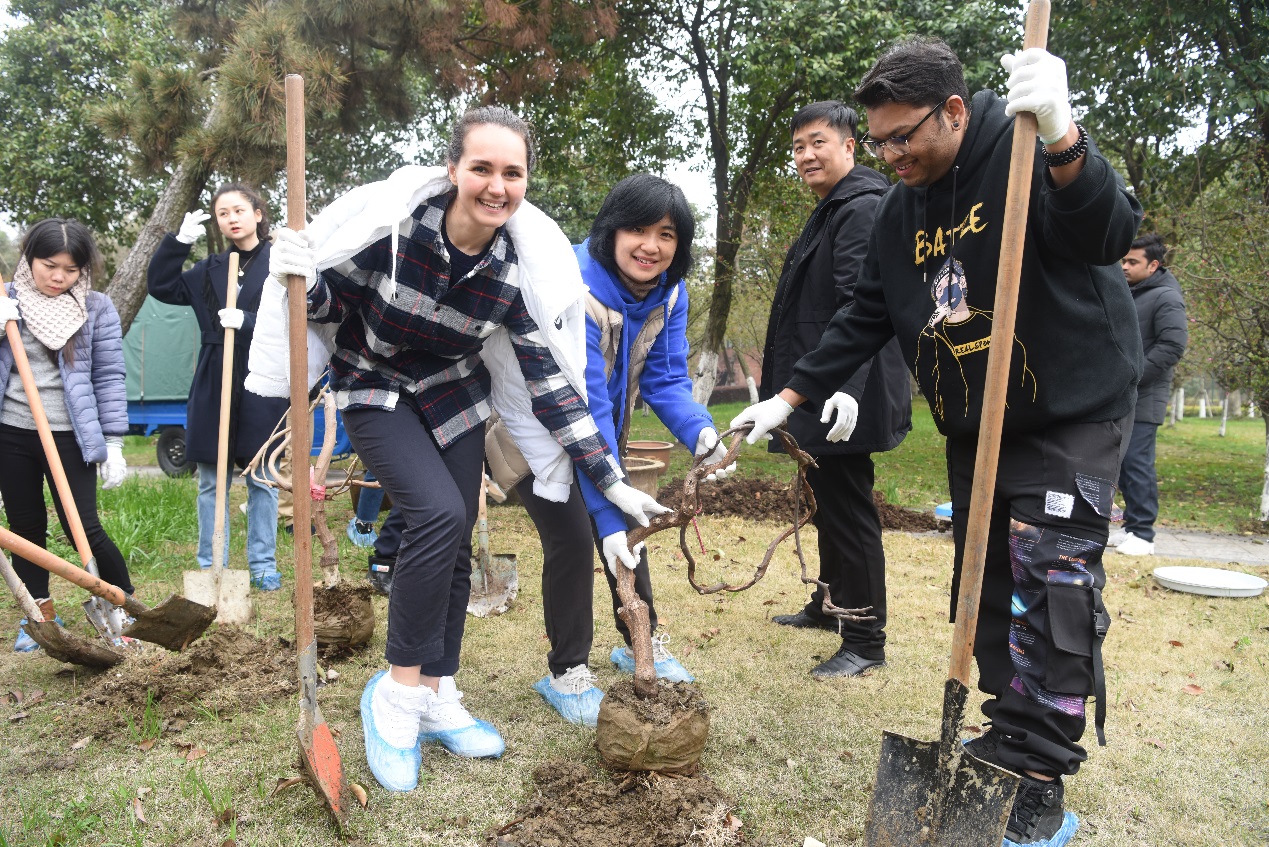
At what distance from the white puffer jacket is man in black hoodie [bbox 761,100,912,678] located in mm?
1000

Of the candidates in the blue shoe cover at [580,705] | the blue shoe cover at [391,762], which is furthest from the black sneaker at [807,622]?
the blue shoe cover at [391,762]

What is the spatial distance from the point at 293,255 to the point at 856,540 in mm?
2302

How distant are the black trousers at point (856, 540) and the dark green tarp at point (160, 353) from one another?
933 cm

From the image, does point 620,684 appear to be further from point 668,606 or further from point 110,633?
point 110,633

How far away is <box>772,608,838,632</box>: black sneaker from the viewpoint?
3.81 meters

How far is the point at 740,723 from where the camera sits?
284cm

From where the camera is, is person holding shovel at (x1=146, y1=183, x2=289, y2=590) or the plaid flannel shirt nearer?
the plaid flannel shirt

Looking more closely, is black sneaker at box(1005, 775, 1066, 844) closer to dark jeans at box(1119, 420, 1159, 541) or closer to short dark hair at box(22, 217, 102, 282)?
short dark hair at box(22, 217, 102, 282)

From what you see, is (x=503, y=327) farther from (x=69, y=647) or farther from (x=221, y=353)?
(x=221, y=353)

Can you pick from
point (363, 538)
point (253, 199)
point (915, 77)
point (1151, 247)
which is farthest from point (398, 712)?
point (1151, 247)

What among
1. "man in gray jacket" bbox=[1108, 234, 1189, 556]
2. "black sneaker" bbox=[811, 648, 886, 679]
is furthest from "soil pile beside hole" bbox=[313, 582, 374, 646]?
"man in gray jacket" bbox=[1108, 234, 1189, 556]

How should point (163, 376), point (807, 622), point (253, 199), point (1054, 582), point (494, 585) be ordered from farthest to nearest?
point (163, 376)
point (253, 199)
point (494, 585)
point (807, 622)
point (1054, 582)

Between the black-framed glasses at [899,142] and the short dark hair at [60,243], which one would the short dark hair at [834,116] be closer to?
the black-framed glasses at [899,142]

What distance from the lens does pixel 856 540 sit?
3.27 metres
